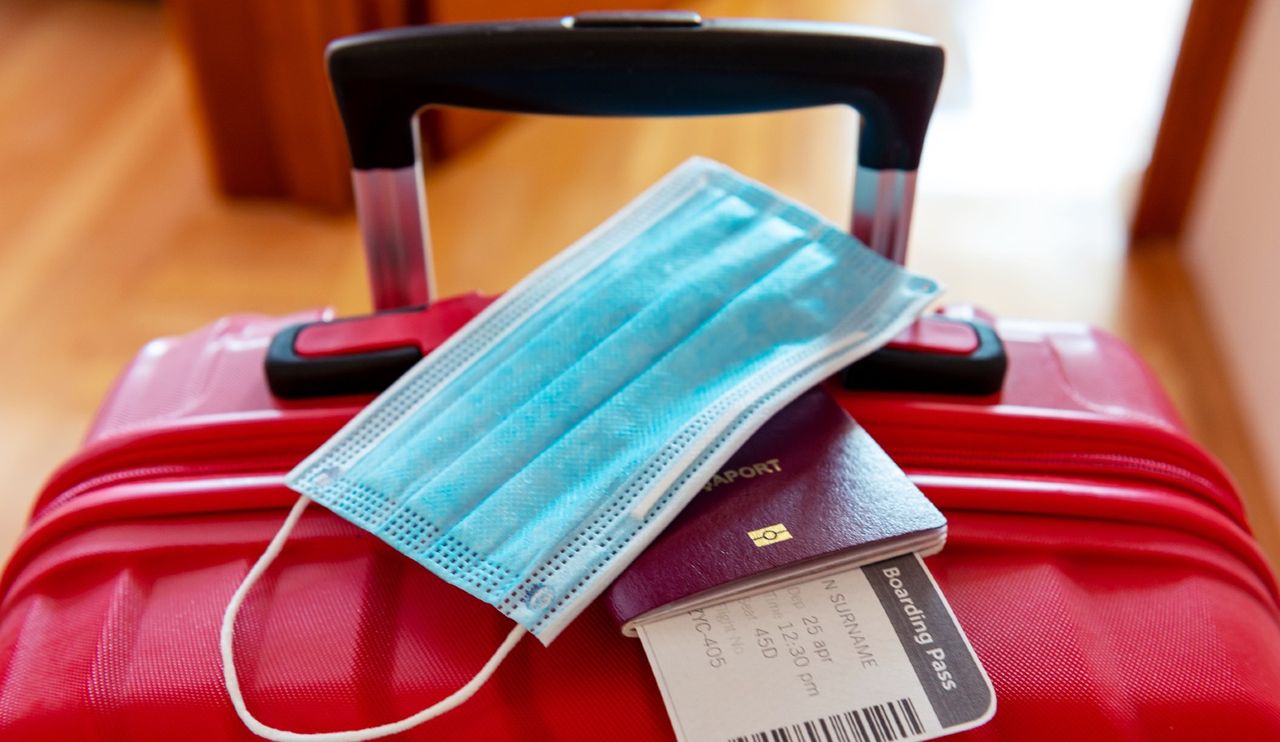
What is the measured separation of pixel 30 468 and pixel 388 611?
0.74 m

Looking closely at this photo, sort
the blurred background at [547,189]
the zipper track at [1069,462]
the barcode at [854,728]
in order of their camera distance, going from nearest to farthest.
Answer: the barcode at [854,728] < the zipper track at [1069,462] < the blurred background at [547,189]

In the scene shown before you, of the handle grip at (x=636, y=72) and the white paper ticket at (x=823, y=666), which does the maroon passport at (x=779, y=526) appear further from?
the handle grip at (x=636, y=72)

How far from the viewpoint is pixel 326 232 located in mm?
1409

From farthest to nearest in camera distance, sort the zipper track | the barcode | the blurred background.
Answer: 1. the blurred background
2. the zipper track
3. the barcode

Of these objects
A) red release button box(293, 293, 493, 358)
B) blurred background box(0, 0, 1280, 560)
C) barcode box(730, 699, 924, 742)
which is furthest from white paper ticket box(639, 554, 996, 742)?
blurred background box(0, 0, 1280, 560)

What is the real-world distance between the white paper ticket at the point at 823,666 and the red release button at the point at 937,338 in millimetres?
154

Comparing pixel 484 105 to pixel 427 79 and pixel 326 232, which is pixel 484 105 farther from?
pixel 326 232

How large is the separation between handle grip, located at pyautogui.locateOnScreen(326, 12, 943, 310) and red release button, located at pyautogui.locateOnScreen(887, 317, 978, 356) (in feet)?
0.28

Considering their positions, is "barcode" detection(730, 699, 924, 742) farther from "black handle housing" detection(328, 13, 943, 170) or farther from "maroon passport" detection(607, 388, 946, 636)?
"black handle housing" detection(328, 13, 943, 170)

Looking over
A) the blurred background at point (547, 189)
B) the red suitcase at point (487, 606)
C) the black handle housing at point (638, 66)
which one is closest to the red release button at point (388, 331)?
the red suitcase at point (487, 606)

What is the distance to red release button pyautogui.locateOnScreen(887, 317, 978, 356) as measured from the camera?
2.05ft

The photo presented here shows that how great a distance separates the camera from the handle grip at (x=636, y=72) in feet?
1.88

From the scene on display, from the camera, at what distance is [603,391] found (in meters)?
0.59

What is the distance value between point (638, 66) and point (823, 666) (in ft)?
0.97
